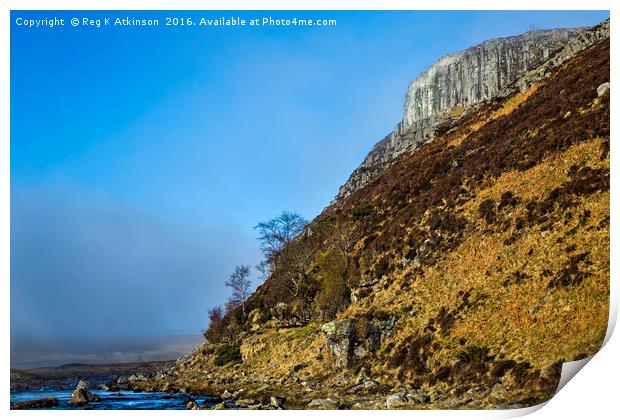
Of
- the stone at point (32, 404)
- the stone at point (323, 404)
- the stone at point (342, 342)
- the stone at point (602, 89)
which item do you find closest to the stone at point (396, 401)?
the stone at point (323, 404)

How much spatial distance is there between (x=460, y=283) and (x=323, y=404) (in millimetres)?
8074

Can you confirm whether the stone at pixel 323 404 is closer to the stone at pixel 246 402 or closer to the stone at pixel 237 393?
the stone at pixel 246 402

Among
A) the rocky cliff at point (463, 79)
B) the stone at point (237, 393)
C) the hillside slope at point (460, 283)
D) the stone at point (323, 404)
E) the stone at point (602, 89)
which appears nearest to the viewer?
the hillside slope at point (460, 283)

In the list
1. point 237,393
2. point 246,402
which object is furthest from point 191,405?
point 237,393

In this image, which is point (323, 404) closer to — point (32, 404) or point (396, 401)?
point (396, 401)

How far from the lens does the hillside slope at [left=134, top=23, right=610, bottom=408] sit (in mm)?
16625

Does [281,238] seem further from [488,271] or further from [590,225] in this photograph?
[590,225]

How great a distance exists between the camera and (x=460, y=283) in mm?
22141

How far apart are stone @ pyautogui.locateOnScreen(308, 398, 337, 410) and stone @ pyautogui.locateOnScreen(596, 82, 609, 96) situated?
1960 cm

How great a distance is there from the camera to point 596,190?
20.7 metres

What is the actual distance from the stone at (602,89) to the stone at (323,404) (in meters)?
19.6

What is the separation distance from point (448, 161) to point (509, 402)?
2349 centimetres

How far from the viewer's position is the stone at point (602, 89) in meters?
26.1
